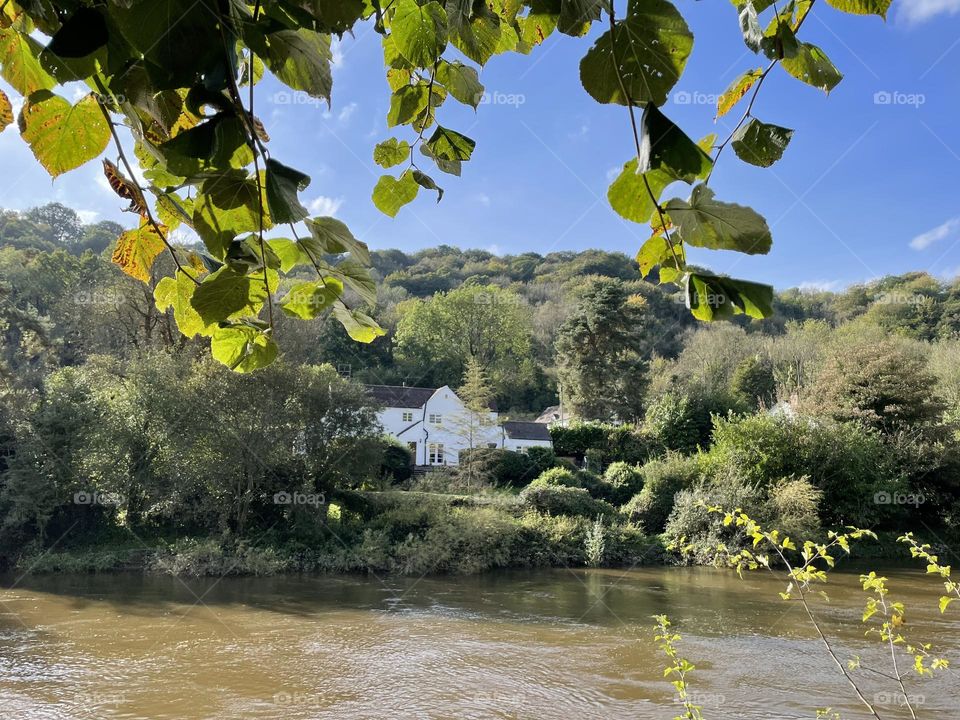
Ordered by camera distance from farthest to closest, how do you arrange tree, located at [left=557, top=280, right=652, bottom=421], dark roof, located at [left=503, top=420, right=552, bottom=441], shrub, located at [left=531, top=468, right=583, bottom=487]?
tree, located at [left=557, top=280, right=652, bottom=421], dark roof, located at [left=503, top=420, right=552, bottom=441], shrub, located at [left=531, top=468, right=583, bottom=487]

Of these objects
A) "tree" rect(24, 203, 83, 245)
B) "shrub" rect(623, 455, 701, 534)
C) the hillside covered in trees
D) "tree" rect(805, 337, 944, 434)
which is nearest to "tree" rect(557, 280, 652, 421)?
the hillside covered in trees

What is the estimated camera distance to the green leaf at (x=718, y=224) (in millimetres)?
559

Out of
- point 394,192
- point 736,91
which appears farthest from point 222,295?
point 736,91

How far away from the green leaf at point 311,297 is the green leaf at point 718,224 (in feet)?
1.45

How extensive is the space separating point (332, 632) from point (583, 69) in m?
11.3

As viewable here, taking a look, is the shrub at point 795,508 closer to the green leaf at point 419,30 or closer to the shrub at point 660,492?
the shrub at point 660,492

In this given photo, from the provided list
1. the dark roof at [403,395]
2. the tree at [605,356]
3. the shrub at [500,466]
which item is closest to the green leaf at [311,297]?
the shrub at [500,466]

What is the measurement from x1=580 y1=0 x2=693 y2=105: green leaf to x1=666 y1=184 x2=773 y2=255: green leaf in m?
0.09

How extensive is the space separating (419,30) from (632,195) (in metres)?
0.37

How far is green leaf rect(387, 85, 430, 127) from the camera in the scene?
973mm

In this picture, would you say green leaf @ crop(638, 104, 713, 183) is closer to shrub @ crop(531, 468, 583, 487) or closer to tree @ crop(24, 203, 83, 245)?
shrub @ crop(531, 468, 583, 487)

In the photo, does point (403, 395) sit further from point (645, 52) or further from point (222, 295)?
point (645, 52)

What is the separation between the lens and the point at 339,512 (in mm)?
17531

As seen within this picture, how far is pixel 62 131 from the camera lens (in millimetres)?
687
